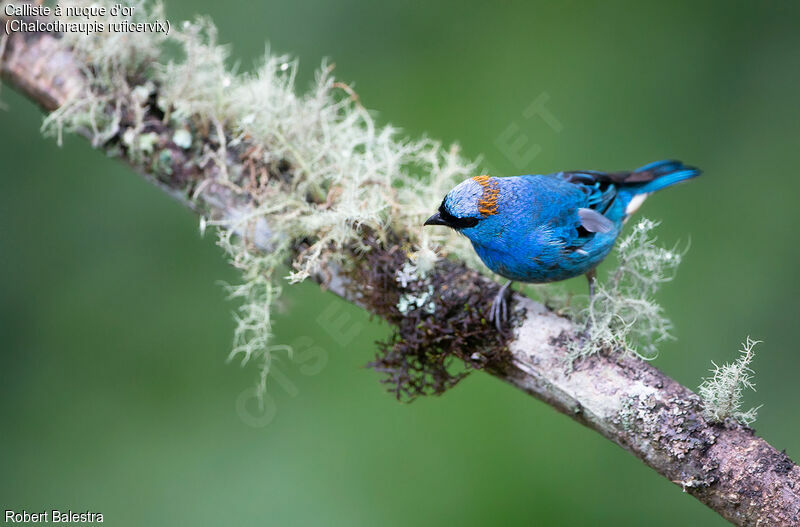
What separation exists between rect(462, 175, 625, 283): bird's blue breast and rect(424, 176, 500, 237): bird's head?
1.1 inches

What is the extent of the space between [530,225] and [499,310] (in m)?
0.33

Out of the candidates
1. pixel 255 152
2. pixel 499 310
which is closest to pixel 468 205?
pixel 499 310

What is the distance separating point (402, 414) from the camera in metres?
4.02

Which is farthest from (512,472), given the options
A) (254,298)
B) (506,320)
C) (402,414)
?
(254,298)

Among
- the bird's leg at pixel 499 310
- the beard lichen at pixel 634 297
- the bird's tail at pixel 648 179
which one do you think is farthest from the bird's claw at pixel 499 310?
the bird's tail at pixel 648 179

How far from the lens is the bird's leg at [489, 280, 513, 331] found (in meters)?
2.48

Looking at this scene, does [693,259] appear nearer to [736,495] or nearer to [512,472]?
[512,472]

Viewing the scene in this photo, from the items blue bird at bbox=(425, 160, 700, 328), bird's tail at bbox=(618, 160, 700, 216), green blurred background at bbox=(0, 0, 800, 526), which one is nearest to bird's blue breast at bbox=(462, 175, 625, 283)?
blue bird at bbox=(425, 160, 700, 328)

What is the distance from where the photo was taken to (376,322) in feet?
13.4

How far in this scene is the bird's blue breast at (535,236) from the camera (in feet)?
8.04

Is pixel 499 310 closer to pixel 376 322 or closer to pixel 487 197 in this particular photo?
pixel 487 197

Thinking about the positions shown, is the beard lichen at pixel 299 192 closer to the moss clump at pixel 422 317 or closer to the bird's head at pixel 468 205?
the moss clump at pixel 422 317

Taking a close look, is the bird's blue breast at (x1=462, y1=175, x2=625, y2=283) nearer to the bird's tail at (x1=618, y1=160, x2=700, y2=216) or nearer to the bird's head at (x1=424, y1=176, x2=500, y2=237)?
the bird's head at (x1=424, y1=176, x2=500, y2=237)

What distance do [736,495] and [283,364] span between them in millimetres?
2723
